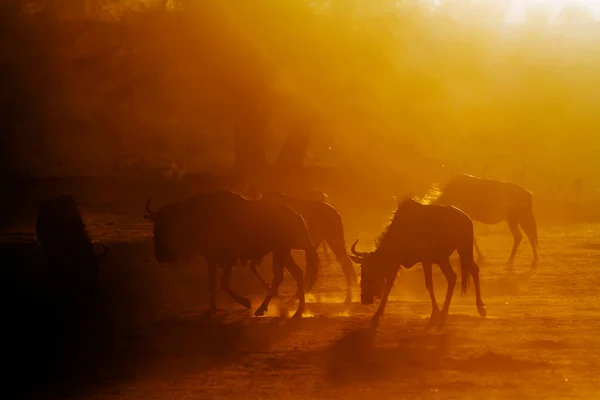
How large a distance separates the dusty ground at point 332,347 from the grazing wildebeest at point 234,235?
58cm

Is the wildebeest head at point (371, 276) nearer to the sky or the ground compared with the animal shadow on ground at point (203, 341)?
nearer to the sky

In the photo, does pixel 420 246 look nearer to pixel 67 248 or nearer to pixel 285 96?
pixel 67 248

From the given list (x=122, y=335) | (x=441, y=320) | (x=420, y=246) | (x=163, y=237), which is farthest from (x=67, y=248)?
(x=441, y=320)

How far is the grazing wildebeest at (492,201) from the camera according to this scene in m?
19.6

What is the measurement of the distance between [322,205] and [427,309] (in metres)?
2.67

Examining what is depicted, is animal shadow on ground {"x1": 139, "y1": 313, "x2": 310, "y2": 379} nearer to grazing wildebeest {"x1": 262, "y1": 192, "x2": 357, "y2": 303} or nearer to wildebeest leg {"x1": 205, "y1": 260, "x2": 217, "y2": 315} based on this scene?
wildebeest leg {"x1": 205, "y1": 260, "x2": 217, "y2": 315}

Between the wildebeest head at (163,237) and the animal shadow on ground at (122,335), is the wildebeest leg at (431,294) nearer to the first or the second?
the animal shadow on ground at (122,335)

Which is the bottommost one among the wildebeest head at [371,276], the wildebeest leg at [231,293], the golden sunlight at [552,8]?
the wildebeest leg at [231,293]

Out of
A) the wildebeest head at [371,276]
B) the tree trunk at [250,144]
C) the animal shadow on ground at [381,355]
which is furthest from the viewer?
the tree trunk at [250,144]

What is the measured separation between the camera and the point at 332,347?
10.3m

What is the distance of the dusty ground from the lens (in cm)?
843

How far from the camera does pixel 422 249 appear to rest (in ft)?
39.7

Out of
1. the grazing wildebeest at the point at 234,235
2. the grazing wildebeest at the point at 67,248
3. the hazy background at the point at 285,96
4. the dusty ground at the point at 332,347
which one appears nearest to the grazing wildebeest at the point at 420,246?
the dusty ground at the point at 332,347

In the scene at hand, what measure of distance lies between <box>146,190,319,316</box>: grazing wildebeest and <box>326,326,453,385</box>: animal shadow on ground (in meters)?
1.79
